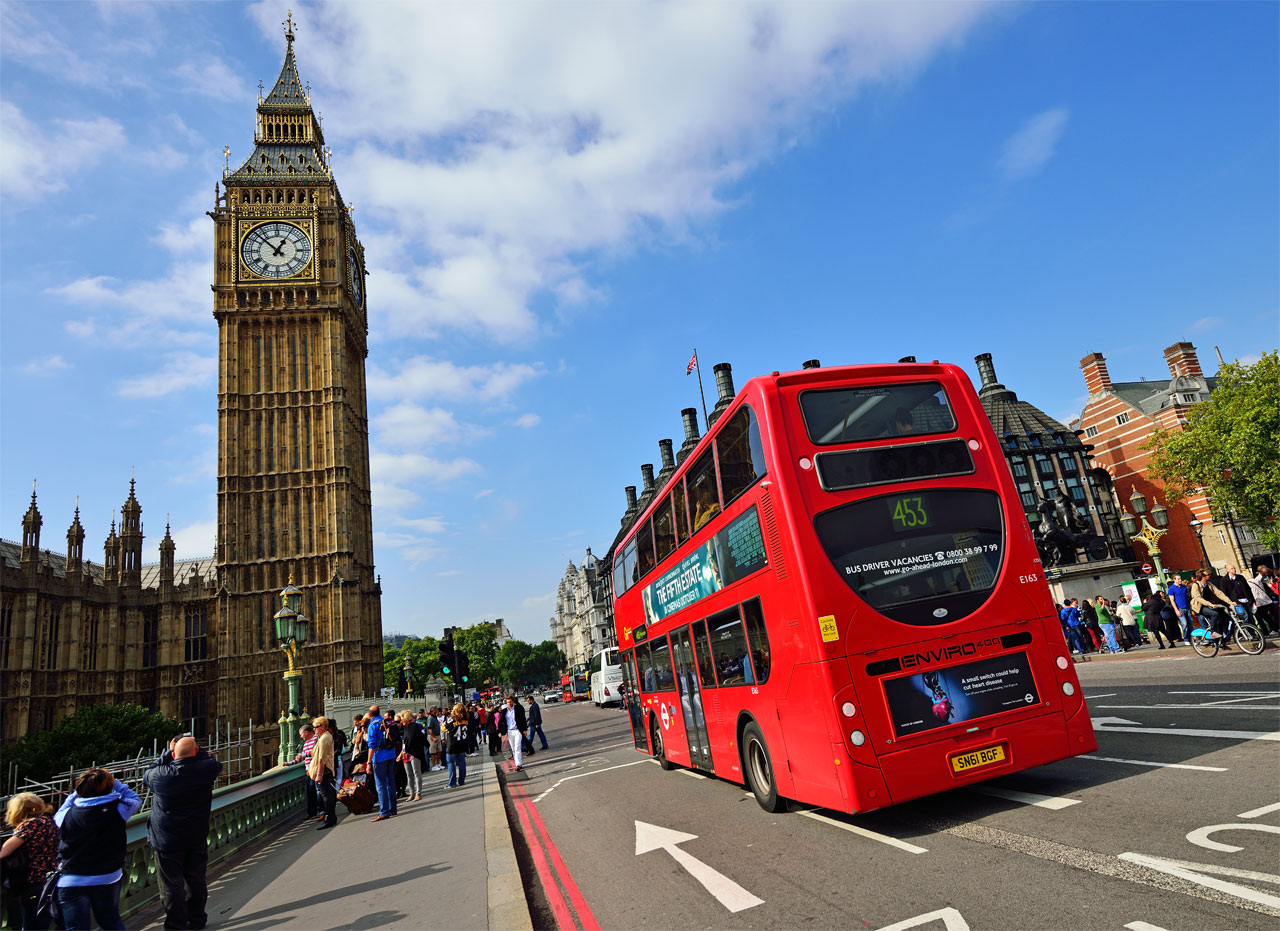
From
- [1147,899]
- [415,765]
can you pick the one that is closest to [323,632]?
[415,765]

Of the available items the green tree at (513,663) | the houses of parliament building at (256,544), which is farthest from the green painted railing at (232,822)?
the green tree at (513,663)

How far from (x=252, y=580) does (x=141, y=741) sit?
Answer: 16181mm

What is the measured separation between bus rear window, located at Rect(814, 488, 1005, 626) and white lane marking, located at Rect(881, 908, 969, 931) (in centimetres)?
259

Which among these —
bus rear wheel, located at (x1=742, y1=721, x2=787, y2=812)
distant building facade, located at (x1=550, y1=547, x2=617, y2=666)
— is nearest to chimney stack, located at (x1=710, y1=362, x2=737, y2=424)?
distant building facade, located at (x1=550, y1=547, x2=617, y2=666)

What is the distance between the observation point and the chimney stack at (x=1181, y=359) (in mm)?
58031

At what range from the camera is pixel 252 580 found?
52812mm

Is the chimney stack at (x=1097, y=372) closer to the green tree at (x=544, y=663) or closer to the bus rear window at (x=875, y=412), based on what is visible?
the bus rear window at (x=875, y=412)

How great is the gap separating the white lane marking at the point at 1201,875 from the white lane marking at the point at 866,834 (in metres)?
1.59

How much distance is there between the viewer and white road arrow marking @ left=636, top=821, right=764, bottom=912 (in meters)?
5.54

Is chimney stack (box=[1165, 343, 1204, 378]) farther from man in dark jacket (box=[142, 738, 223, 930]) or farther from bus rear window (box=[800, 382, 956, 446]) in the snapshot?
man in dark jacket (box=[142, 738, 223, 930])

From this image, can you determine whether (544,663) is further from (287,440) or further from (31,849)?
(31,849)

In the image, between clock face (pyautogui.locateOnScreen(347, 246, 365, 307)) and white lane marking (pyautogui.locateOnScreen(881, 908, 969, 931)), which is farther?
clock face (pyautogui.locateOnScreen(347, 246, 365, 307))

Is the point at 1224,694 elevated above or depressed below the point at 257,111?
below

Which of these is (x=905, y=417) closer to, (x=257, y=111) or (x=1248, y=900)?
(x=1248, y=900)
